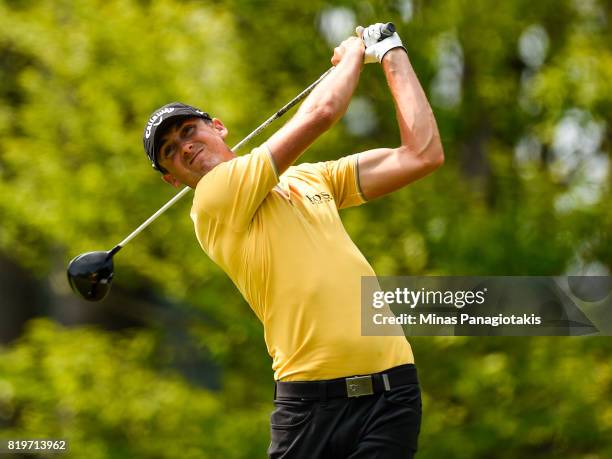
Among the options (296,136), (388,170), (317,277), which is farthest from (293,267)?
(388,170)

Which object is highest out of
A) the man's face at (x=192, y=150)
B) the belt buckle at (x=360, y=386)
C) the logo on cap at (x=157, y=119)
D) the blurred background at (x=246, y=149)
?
the blurred background at (x=246, y=149)

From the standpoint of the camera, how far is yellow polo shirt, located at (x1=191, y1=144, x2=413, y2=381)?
371cm

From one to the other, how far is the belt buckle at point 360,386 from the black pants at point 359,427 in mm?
21

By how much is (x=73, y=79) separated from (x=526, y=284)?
190 inches

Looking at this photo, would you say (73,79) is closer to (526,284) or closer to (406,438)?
(526,284)

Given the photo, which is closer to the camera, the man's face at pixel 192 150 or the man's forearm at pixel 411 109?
the man's forearm at pixel 411 109

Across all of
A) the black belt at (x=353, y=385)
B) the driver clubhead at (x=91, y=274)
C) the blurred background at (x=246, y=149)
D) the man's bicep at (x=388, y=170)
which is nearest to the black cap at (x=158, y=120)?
the man's bicep at (x=388, y=170)

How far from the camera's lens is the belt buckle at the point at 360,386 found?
3705 millimetres

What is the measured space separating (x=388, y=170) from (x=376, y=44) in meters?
0.43

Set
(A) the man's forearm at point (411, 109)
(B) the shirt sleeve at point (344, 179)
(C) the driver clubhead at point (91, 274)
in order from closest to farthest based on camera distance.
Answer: (A) the man's forearm at point (411, 109) → (B) the shirt sleeve at point (344, 179) → (C) the driver clubhead at point (91, 274)

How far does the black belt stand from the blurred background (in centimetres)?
559

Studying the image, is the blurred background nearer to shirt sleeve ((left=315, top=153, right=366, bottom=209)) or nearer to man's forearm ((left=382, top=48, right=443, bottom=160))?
shirt sleeve ((left=315, top=153, right=366, bottom=209))

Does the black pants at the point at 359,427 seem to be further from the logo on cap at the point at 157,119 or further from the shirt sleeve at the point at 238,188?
the logo on cap at the point at 157,119

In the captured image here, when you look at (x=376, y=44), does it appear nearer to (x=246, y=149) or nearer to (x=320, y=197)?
(x=320, y=197)
